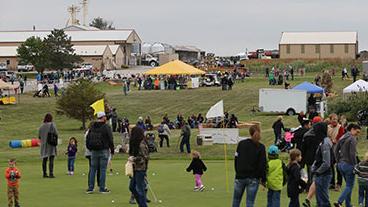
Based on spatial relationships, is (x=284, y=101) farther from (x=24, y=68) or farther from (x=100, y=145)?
(x=24, y=68)

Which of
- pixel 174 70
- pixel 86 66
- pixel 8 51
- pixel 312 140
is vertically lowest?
pixel 312 140

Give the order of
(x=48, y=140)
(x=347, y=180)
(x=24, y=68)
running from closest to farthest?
(x=347, y=180) → (x=48, y=140) → (x=24, y=68)

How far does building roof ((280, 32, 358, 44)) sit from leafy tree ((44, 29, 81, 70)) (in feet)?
119

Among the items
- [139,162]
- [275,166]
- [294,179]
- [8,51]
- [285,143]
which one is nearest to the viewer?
[275,166]

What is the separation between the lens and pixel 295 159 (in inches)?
623

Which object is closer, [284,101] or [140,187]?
[140,187]

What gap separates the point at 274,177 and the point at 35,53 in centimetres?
8818

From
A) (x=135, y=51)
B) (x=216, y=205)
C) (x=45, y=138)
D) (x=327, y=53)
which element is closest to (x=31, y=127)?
(x=45, y=138)

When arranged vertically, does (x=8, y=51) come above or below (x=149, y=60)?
above

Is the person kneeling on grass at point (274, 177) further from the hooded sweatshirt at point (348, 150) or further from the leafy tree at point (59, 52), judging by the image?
the leafy tree at point (59, 52)

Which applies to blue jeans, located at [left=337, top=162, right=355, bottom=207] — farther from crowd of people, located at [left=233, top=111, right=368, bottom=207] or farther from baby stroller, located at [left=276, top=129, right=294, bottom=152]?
baby stroller, located at [left=276, top=129, right=294, bottom=152]

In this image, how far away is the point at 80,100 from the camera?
42.1m

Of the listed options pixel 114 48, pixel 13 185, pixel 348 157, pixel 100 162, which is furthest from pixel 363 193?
pixel 114 48

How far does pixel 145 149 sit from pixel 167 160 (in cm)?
1239
